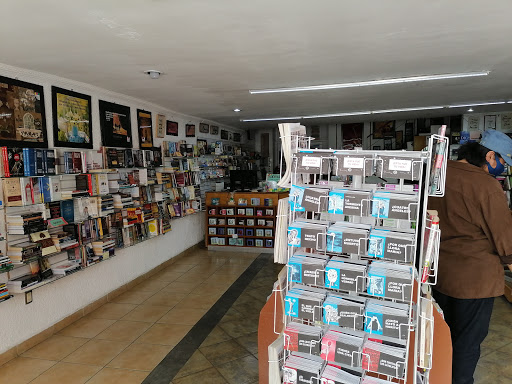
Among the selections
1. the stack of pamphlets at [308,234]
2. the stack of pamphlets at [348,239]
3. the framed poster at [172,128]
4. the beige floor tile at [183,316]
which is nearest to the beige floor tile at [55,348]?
the beige floor tile at [183,316]

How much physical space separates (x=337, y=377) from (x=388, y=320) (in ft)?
1.79

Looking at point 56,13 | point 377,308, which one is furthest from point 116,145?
point 377,308

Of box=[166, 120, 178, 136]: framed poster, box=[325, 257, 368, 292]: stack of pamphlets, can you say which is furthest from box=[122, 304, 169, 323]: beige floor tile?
box=[166, 120, 178, 136]: framed poster

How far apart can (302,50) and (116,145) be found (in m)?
3.40

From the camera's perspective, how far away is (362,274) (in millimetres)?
2156

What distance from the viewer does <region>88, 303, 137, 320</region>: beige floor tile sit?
Result: 4633 millimetres

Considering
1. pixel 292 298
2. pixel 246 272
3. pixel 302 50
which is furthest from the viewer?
pixel 246 272

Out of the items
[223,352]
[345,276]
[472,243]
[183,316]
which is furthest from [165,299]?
[472,243]

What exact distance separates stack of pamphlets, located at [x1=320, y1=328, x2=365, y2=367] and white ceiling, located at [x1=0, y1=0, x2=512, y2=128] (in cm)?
225

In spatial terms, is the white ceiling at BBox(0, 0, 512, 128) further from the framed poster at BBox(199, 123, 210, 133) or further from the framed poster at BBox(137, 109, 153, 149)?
the framed poster at BBox(199, 123, 210, 133)

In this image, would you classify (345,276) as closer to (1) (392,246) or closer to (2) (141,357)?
(1) (392,246)

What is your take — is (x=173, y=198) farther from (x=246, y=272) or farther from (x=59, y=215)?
(x=59, y=215)

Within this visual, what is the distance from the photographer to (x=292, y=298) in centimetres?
232

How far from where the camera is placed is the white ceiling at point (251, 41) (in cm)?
238
